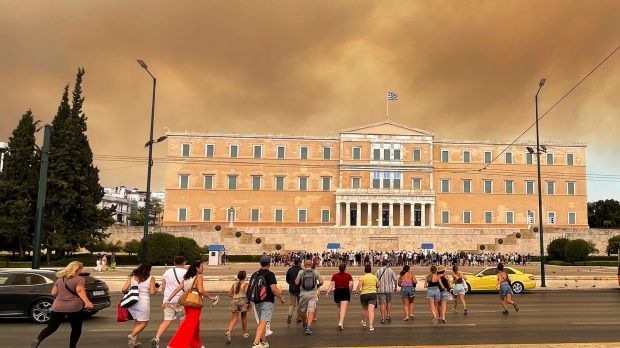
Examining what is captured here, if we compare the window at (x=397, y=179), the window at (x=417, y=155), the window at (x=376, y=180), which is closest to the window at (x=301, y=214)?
the window at (x=376, y=180)

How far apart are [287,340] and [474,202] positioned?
6448 centimetres

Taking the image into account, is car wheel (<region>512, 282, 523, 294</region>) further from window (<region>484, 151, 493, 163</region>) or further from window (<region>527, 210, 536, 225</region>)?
window (<region>484, 151, 493, 163</region>)

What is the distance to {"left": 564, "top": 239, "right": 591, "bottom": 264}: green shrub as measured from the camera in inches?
1834

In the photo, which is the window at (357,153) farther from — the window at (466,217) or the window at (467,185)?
the window at (466,217)

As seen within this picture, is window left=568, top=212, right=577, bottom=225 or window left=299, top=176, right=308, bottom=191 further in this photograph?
window left=568, top=212, right=577, bottom=225

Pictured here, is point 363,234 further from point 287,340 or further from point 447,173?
point 287,340

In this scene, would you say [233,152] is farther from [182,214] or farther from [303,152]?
[182,214]

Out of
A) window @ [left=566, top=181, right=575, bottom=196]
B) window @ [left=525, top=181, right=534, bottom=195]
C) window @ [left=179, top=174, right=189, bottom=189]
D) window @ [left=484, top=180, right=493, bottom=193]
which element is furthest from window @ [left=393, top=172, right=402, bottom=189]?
window @ [left=179, top=174, right=189, bottom=189]

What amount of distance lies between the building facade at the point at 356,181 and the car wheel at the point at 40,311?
183 feet

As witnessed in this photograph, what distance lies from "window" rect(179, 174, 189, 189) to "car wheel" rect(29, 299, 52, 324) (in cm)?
5729

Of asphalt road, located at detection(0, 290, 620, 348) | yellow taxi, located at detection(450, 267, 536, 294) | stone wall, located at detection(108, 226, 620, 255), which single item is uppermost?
stone wall, located at detection(108, 226, 620, 255)

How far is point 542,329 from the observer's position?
12.0 metres

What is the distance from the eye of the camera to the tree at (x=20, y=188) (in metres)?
41.8

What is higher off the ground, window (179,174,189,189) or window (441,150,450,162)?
window (441,150,450,162)
